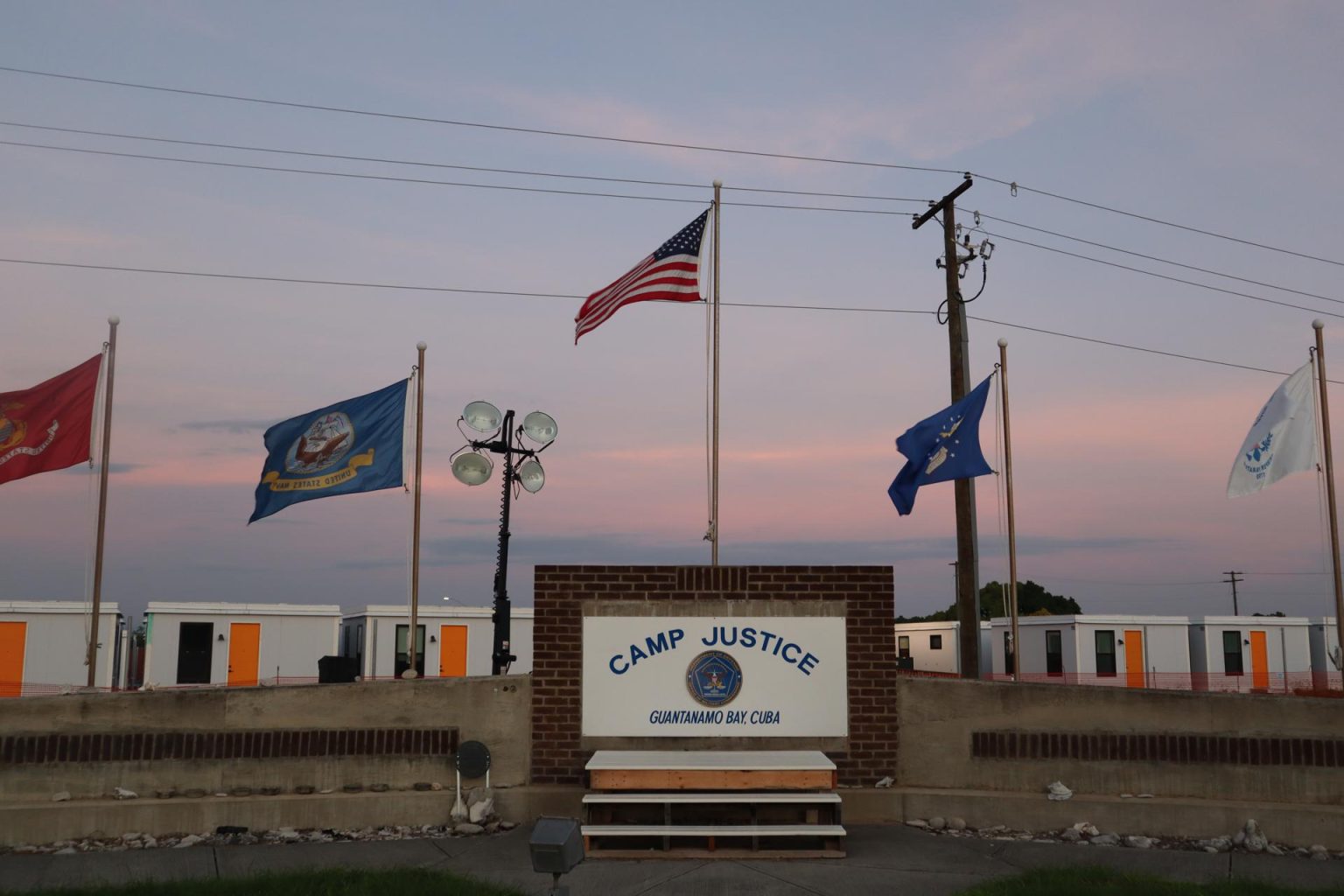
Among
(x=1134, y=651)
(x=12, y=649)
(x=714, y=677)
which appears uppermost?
(x=714, y=677)

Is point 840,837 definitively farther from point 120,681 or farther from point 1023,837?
point 120,681

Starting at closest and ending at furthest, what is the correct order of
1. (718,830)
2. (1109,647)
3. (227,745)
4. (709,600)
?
(718,830)
(227,745)
(709,600)
(1109,647)

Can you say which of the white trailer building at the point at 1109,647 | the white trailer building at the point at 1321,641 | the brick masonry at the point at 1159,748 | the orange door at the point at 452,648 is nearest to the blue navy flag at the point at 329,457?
the brick masonry at the point at 1159,748

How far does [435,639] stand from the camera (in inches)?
Result: 1366

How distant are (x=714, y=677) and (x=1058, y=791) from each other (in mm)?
4340

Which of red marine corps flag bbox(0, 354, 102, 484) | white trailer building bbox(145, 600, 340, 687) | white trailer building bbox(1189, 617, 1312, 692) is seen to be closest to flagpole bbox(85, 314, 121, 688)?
red marine corps flag bbox(0, 354, 102, 484)

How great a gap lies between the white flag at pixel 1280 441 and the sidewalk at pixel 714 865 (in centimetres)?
→ 524

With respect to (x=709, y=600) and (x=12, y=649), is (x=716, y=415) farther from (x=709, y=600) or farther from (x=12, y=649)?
(x=12, y=649)

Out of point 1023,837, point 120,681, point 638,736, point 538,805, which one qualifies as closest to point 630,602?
point 638,736

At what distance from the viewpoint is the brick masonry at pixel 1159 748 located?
13.8 metres

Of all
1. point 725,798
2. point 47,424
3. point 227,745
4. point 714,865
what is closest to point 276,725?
point 227,745

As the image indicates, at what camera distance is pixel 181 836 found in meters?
13.6

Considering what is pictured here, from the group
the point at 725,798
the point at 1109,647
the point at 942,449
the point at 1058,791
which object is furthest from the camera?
the point at 1109,647

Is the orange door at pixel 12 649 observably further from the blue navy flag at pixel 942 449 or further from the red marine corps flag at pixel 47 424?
the blue navy flag at pixel 942 449
